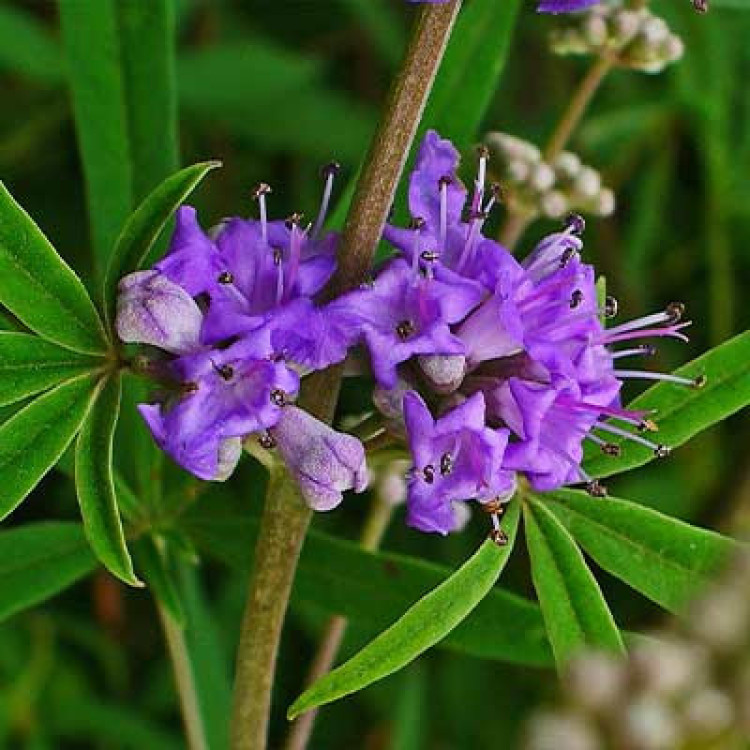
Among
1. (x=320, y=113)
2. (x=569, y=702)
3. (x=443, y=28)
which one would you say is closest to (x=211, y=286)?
(x=443, y=28)

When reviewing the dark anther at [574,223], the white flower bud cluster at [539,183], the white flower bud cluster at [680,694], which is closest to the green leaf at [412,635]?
the dark anther at [574,223]

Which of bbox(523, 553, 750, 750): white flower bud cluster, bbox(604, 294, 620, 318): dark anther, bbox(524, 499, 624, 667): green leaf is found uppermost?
bbox(523, 553, 750, 750): white flower bud cluster

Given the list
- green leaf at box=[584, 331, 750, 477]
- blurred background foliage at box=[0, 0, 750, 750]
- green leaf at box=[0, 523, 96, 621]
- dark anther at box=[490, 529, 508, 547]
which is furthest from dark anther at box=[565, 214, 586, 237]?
blurred background foliage at box=[0, 0, 750, 750]

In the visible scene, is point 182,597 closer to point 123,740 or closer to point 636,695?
point 123,740

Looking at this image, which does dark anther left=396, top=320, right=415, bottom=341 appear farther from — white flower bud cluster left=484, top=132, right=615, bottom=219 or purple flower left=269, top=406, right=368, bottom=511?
white flower bud cluster left=484, top=132, right=615, bottom=219

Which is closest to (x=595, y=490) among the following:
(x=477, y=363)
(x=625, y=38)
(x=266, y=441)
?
(x=477, y=363)

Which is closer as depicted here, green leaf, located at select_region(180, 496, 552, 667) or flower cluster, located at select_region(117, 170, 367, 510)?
flower cluster, located at select_region(117, 170, 367, 510)

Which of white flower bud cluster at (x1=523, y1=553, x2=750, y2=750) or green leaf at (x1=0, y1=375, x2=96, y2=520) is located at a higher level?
white flower bud cluster at (x1=523, y1=553, x2=750, y2=750)
